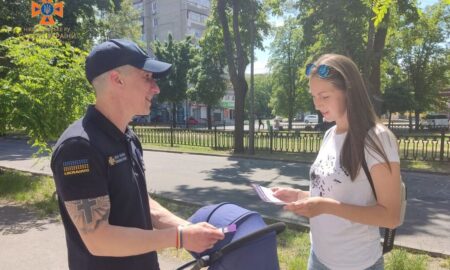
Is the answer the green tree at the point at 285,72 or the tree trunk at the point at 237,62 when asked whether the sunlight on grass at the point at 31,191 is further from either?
Answer: the green tree at the point at 285,72

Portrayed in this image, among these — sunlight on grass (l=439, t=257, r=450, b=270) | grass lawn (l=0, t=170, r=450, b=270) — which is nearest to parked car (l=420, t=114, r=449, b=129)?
grass lawn (l=0, t=170, r=450, b=270)

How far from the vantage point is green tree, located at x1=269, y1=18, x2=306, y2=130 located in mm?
45938

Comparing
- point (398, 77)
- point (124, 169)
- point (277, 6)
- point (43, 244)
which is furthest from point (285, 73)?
point (124, 169)

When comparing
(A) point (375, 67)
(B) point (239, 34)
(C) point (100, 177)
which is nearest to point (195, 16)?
(B) point (239, 34)

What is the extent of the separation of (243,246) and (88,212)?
667 millimetres

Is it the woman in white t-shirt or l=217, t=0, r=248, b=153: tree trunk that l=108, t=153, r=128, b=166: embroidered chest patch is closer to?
the woman in white t-shirt

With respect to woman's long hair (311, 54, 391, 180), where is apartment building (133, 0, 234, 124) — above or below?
above

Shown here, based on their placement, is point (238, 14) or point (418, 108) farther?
point (418, 108)

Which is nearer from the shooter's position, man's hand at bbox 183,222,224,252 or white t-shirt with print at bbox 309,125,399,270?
man's hand at bbox 183,222,224,252

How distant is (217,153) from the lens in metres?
18.9

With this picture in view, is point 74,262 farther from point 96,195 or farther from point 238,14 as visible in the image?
point 238,14

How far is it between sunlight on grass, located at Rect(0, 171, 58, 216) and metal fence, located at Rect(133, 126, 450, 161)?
11.4 m

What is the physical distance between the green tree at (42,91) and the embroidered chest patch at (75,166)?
6.70m

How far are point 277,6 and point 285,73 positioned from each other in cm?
2918
